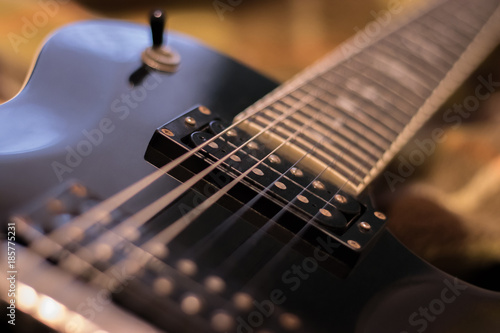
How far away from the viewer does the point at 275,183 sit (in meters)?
0.57

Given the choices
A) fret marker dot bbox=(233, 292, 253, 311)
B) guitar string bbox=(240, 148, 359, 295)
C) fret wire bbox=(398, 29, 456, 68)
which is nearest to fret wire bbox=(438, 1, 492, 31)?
fret wire bbox=(398, 29, 456, 68)

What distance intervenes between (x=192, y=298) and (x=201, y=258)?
0.05 m

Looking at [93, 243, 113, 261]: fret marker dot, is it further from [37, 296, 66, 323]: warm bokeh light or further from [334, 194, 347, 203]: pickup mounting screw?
[334, 194, 347, 203]: pickup mounting screw

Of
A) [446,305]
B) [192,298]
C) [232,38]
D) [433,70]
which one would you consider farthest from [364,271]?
[232,38]

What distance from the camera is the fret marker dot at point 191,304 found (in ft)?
1.40

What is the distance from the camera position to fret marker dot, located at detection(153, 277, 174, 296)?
43cm

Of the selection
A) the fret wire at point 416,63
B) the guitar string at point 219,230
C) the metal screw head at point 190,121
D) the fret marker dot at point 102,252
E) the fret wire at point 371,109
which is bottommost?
the fret marker dot at point 102,252

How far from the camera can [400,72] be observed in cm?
88

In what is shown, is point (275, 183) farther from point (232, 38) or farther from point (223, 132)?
point (232, 38)

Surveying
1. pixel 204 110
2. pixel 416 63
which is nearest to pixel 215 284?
pixel 204 110

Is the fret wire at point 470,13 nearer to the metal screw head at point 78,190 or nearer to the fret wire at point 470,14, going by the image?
the fret wire at point 470,14

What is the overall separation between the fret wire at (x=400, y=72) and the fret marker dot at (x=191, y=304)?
556 mm

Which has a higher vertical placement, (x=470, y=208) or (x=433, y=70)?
(x=433, y=70)

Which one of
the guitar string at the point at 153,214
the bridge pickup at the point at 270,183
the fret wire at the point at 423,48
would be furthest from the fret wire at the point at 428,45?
the guitar string at the point at 153,214
